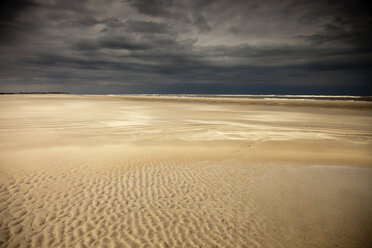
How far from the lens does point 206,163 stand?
30.6 feet

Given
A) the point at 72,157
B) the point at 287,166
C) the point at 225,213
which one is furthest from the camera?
the point at 72,157

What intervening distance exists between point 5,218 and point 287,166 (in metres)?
9.56

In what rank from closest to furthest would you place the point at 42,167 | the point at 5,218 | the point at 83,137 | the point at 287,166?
1. the point at 5,218
2. the point at 42,167
3. the point at 287,166
4. the point at 83,137

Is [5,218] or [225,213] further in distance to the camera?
[225,213]

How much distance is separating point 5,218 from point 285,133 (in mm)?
15298

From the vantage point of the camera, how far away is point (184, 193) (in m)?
6.59

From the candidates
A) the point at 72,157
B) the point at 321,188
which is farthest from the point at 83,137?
the point at 321,188

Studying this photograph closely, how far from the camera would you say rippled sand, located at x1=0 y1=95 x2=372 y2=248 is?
4664 millimetres

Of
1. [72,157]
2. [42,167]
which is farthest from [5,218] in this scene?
[72,157]

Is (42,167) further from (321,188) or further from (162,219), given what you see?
(321,188)

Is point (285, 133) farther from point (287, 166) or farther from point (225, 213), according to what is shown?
point (225, 213)

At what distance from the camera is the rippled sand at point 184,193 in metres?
4.66

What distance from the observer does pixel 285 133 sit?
15102 mm

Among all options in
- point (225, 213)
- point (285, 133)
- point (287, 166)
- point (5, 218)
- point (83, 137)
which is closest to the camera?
point (5, 218)
